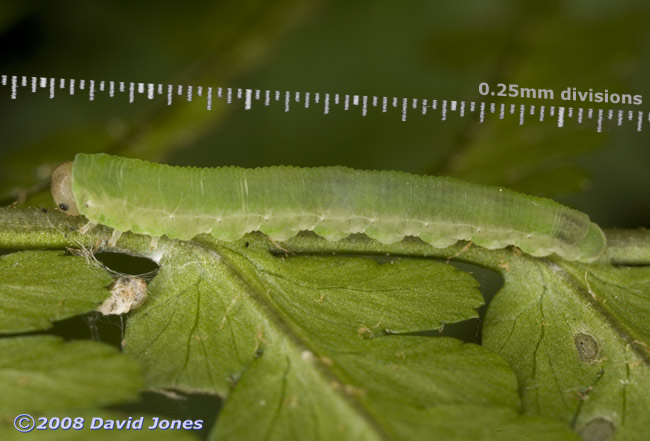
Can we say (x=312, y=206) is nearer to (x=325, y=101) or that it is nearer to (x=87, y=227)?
(x=87, y=227)

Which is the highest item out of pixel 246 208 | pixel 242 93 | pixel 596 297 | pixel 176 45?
pixel 176 45

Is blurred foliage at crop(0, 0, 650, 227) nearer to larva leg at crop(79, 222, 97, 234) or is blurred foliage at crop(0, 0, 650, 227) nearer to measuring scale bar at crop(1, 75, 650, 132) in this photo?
measuring scale bar at crop(1, 75, 650, 132)

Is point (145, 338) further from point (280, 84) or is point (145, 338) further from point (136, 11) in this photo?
point (136, 11)

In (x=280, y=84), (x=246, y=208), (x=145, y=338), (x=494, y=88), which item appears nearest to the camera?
(x=145, y=338)

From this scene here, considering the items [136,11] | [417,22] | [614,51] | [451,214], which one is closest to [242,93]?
[136,11]

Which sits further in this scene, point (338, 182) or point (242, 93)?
point (242, 93)

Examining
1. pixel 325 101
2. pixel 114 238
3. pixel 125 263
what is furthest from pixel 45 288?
pixel 325 101

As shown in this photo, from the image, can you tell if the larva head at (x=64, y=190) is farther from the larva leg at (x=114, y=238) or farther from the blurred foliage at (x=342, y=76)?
the blurred foliage at (x=342, y=76)

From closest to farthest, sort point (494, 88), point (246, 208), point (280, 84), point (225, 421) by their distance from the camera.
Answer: point (225, 421) → point (246, 208) → point (494, 88) → point (280, 84)
